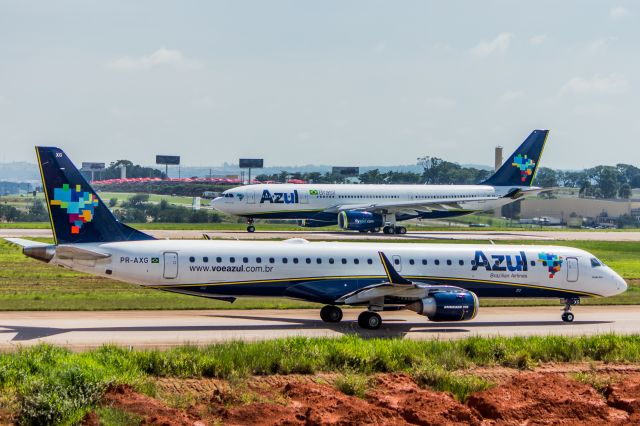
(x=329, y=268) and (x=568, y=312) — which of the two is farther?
(x=568, y=312)

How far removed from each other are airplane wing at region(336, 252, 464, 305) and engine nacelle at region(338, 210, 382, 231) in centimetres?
4306

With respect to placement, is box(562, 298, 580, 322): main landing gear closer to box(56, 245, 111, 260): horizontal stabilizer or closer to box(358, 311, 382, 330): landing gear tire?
box(358, 311, 382, 330): landing gear tire

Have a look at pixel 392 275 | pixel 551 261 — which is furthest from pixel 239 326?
pixel 551 261

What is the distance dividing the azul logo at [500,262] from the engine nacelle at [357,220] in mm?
40489

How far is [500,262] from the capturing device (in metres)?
37.1

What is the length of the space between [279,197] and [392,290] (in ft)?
149

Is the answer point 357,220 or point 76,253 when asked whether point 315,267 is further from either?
point 357,220

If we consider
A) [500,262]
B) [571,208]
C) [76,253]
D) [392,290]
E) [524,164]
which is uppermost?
[524,164]

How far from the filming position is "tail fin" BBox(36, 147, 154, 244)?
107 ft

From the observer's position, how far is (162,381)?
23.0 metres

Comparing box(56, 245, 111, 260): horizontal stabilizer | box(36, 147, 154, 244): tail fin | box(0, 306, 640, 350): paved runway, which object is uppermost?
box(36, 147, 154, 244): tail fin

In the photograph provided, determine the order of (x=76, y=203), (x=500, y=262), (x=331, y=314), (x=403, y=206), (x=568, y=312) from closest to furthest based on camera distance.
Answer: (x=76, y=203) < (x=331, y=314) < (x=500, y=262) < (x=568, y=312) < (x=403, y=206)

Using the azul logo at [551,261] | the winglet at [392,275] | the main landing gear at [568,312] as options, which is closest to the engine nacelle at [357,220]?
the main landing gear at [568,312]


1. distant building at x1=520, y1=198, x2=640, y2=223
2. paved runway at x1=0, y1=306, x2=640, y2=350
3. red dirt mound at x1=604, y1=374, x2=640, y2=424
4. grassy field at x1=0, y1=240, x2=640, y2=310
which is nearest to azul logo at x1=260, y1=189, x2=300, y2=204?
grassy field at x1=0, y1=240, x2=640, y2=310
